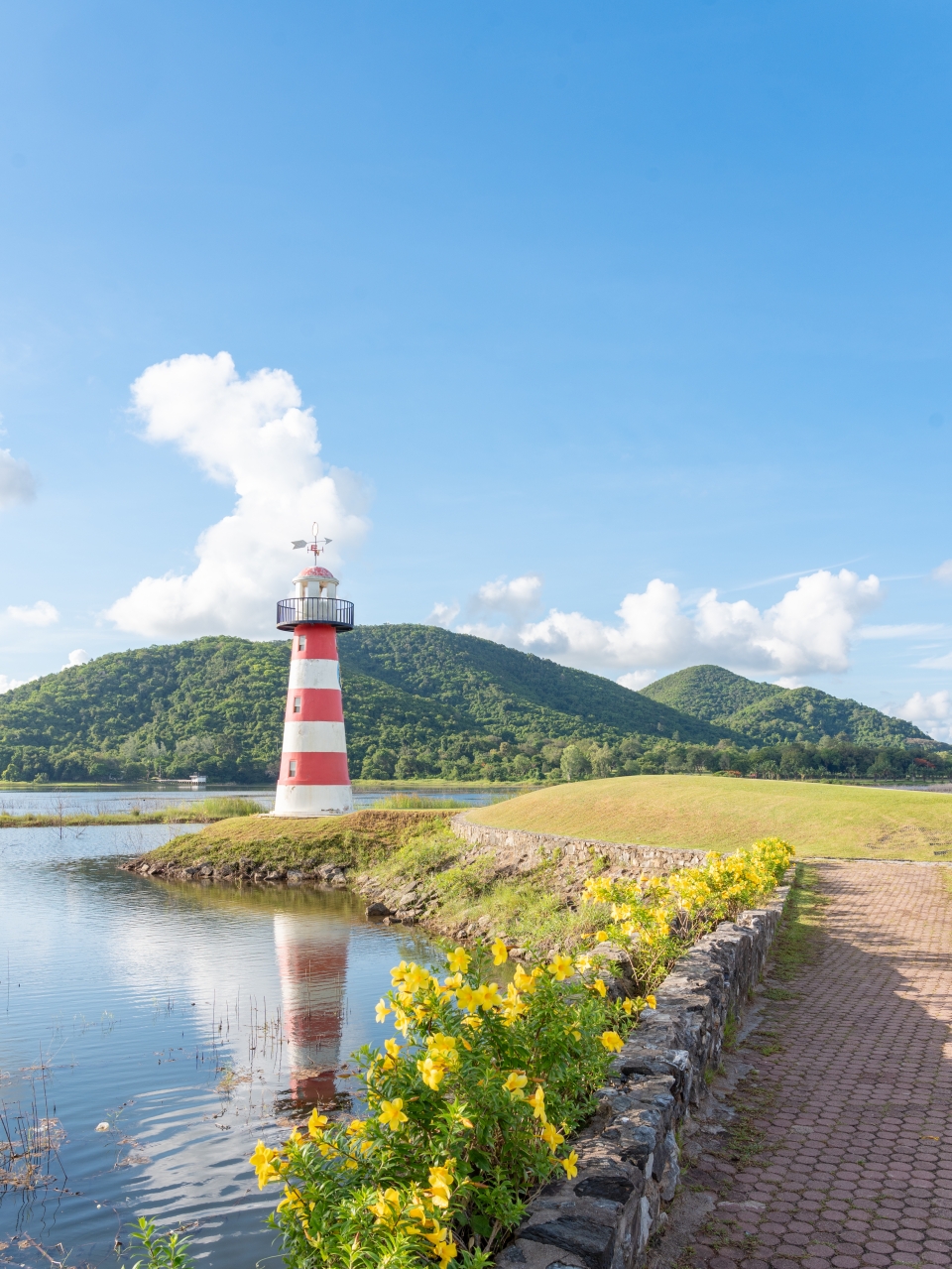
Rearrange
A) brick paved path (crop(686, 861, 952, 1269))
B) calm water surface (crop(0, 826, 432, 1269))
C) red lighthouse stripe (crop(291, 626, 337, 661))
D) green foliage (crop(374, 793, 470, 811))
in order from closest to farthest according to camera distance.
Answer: brick paved path (crop(686, 861, 952, 1269))
calm water surface (crop(0, 826, 432, 1269))
red lighthouse stripe (crop(291, 626, 337, 661))
green foliage (crop(374, 793, 470, 811))

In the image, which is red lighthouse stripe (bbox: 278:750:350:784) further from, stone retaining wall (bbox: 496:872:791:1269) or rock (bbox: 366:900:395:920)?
stone retaining wall (bbox: 496:872:791:1269)

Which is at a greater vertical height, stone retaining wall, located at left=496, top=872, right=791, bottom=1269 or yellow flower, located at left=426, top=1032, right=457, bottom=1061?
yellow flower, located at left=426, top=1032, right=457, bottom=1061

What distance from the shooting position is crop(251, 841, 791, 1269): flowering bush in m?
2.63

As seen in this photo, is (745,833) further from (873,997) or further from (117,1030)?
(117,1030)

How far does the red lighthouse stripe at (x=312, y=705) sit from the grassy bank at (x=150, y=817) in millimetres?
11366

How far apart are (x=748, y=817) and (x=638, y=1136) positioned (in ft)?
61.3

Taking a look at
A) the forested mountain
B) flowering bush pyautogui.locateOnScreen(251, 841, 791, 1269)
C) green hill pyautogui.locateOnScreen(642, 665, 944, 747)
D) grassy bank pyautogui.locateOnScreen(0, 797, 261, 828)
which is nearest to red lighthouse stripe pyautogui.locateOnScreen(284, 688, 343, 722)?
grassy bank pyautogui.locateOnScreen(0, 797, 261, 828)

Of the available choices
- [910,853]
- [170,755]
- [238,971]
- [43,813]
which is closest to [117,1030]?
[238,971]

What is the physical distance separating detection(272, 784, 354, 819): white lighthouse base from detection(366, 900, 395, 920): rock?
8.32 m

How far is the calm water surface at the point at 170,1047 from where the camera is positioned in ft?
22.0

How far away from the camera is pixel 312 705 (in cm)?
2869

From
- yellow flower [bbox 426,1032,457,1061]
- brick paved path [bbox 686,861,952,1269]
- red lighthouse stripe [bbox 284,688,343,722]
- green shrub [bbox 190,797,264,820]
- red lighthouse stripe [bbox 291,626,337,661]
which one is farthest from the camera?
green shrub [bbox 190,797,264,820]

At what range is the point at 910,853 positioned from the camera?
1848cm

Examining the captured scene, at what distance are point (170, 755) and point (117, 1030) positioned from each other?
55766mm
